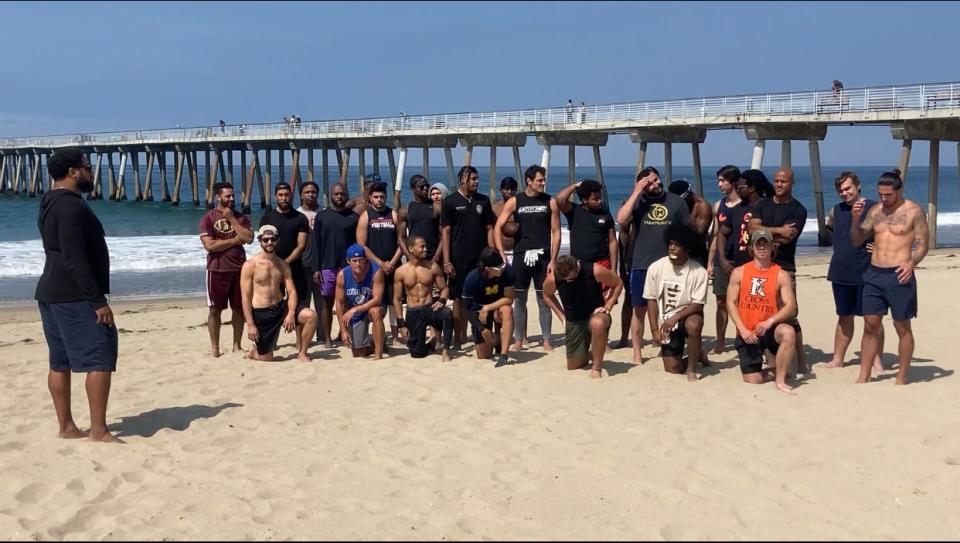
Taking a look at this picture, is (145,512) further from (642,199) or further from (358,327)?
(642,199)

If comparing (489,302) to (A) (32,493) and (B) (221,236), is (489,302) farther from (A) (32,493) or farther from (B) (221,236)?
(A) (32,493)

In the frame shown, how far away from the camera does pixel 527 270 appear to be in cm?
747

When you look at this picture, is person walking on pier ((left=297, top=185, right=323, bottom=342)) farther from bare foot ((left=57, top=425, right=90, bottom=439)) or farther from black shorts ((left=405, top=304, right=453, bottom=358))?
bare foot ((left=57, top=425, right=90, bottom=439))

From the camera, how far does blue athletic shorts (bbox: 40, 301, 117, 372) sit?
186 inches

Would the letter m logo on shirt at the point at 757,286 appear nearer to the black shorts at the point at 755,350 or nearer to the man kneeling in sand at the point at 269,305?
the black shorts at the point at 755,350

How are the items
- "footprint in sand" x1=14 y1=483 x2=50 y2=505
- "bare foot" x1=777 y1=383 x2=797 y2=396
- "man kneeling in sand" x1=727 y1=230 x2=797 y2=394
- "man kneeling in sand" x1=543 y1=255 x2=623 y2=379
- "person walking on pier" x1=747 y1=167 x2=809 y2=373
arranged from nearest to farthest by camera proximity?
"footprint in sand" x1=14 y1=483 x2=50 y2=505 < "bare foot" x1=777 y1=383 x2=797 y2=396 < "man kneeling in sand" x1=727 y1=230 x2=797 y2=394 < "person walking on pier" x1=747 y1=167 x2=809 y2=373 < "man kneeling in sand" x1=543 y1=255 x2=623 y2=379

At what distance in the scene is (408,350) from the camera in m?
7.74

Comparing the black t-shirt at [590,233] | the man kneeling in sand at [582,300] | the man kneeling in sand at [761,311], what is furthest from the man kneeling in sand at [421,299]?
the man kneeling in sand at [761,311]

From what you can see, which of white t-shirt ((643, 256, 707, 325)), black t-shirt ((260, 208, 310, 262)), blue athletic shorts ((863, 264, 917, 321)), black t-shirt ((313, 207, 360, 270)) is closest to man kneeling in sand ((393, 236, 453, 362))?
black t-shirt ((313, 207, 360, 270))

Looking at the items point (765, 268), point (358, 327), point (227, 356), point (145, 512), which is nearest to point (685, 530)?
point (145, 512)

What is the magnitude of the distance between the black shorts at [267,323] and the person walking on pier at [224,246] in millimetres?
411

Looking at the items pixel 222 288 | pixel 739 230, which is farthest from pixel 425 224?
pixel 739 230

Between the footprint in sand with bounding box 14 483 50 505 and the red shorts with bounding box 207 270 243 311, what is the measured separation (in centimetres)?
331

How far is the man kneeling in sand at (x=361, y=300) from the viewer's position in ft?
Result: 24.4
